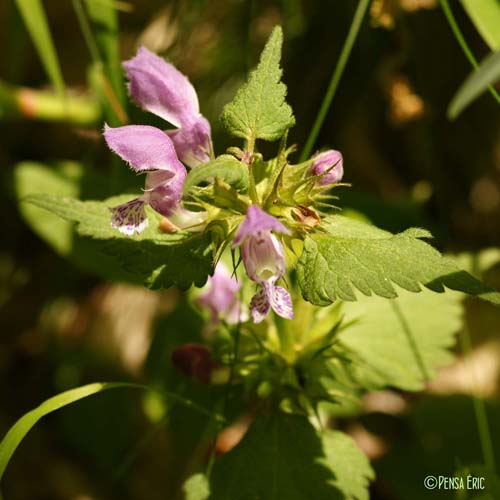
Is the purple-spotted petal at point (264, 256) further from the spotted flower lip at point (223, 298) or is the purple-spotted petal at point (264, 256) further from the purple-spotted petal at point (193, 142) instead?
the spotted flower lip at point (223, 298)

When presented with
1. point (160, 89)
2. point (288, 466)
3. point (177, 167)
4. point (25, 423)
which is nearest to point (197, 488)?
point (288, 466)

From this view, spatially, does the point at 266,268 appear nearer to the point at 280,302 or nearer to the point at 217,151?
the point at 280,302

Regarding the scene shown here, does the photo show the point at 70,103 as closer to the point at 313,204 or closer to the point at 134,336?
the point at 134,336

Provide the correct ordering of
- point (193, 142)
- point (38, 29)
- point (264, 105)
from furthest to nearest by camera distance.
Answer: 1. point (38, 29)
2. point (193, 142)
3. point (264, 105)

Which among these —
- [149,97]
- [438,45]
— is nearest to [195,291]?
[149,97]

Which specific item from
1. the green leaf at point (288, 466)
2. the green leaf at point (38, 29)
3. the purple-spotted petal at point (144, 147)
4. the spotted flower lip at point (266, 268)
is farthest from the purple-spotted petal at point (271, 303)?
the green leaf at point (38, 29)

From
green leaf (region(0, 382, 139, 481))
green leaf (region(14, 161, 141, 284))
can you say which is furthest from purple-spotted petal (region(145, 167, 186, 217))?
green leaf (region(14, 161, 141, 284))

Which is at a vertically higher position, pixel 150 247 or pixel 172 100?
pixel 172 100
